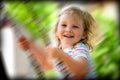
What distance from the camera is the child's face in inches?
18.6

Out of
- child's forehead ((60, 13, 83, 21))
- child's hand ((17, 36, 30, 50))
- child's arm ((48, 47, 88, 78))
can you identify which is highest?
child's forehead ((60, 13, 83, 21))

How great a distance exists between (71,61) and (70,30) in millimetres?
37

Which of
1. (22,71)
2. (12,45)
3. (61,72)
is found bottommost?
(22,71)

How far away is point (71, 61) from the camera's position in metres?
0.46

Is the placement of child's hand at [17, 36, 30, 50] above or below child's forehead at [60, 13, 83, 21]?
below

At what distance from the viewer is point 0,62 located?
1725mm

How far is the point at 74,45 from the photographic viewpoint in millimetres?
477

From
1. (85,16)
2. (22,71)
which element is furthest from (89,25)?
(22,71)

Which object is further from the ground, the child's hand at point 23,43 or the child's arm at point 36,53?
the child's hand at point 23,43

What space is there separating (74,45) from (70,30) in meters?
0.02

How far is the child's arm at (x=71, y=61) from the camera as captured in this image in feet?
1.50

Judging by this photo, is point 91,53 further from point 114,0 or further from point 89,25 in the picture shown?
point 114,0

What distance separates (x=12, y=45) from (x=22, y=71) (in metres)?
0.25

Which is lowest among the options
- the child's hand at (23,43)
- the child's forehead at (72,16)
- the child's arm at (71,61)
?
the child's arm at (71,61)
